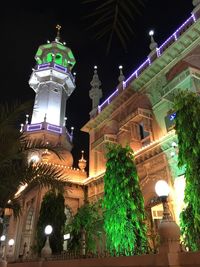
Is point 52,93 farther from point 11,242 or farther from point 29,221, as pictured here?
point 11,242

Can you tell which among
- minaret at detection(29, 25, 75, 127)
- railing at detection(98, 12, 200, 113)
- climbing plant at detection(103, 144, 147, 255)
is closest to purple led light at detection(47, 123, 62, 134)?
minaret at detection(29, 25, 75, 127)

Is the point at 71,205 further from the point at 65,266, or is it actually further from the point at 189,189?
the point at 189,189

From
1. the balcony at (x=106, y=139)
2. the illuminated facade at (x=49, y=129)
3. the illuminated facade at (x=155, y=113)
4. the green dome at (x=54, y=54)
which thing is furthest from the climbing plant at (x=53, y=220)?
the green dome at (x=54, y=54)

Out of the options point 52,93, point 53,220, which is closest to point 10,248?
point 53,220

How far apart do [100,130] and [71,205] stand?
7.11 meters

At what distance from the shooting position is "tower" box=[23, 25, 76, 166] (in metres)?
27.5

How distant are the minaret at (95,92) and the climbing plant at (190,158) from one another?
1632 centimetres

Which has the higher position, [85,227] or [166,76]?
[166,76]

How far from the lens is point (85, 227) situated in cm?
1312

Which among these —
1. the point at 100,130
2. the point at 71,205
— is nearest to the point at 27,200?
the point at 71,205

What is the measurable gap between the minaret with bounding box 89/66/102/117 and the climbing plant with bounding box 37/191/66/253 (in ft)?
33.6

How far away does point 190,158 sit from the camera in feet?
27.9

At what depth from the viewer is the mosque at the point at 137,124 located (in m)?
15.2

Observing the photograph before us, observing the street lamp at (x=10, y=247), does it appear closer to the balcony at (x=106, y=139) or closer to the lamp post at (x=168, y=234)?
the balcony at (x=106, y=139)
